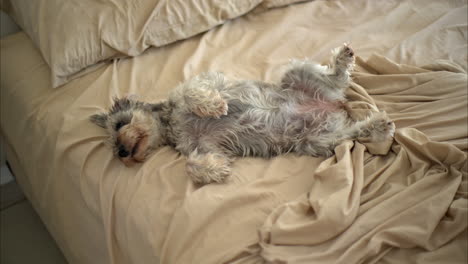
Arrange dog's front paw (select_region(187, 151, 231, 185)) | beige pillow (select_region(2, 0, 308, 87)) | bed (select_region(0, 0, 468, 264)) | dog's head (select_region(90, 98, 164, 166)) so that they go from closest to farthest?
bed (select_region(0, 0, 468, 264)) < dog's front paw (select_region(187, 151, 231, 185)) < dog's head (select_region(90, 98, 164, 166)) < beige pillow (select_region(2, 0, 308, 87))

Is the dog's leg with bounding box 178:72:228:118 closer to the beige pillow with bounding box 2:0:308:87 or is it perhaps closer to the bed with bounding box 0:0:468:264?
the bed with bounding box 0:0:468:264

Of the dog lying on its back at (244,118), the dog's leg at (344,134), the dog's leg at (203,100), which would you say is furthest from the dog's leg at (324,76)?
the dog's leg at (203,100)

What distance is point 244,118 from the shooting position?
1.71m

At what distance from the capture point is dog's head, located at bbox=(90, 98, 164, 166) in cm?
154

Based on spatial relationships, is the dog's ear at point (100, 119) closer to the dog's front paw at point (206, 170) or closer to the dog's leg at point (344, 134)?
the dog's front paw at point (206, 170)

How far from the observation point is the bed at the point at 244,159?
1215 mm

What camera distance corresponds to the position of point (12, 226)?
2387 millimetres

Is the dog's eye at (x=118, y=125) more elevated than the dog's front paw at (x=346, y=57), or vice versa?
the dog's front paw at (x=346, y=57)

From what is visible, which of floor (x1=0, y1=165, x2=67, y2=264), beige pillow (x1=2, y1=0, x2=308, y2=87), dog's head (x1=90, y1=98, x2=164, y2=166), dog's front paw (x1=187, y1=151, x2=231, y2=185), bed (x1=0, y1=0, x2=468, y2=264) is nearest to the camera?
bed (x1=0, y1=0, x2=468, y2=264)

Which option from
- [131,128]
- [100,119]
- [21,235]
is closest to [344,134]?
[131,128]

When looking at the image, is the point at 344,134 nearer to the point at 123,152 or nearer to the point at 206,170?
the point at 206,170

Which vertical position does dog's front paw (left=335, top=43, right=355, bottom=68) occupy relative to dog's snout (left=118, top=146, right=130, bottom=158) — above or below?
above

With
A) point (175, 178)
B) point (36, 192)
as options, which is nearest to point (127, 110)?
point (175, 178)

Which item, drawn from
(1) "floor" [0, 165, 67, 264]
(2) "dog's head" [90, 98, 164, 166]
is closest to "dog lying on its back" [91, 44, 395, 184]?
(2) "dog's head" [90, 98, 164, 166]
